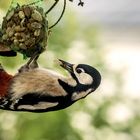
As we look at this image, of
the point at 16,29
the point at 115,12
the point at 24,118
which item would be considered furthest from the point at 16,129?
the point at 115,12

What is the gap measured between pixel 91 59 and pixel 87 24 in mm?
228

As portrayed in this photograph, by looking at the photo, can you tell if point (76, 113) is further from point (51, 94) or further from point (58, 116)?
point (51, 94)

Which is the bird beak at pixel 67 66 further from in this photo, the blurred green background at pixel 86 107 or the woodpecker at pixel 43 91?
the blurred green background at pixel 86 107

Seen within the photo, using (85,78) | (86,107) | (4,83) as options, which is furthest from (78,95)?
(86,107)

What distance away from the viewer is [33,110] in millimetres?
1483

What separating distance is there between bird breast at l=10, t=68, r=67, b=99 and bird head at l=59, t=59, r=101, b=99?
4cm

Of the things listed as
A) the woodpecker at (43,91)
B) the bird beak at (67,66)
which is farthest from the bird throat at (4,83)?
the bird beak at (67,66)

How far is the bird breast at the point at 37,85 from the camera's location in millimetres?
1478

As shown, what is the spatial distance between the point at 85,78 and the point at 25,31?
0.18 meters

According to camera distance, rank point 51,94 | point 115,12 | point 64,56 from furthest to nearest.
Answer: point 115,12 < point 64,56 < point 51,94

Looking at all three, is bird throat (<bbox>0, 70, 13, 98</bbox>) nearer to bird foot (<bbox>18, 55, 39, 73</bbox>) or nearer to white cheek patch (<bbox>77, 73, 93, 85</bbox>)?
bird foot (<bbox>18, 55, 39, 73</bbox>)

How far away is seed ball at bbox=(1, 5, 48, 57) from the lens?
1559 mm

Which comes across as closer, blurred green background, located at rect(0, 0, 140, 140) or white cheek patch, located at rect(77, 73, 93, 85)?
white cheek patch, located at rect(77, 73, 93, 85)

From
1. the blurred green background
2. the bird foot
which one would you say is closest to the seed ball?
the bird foot
